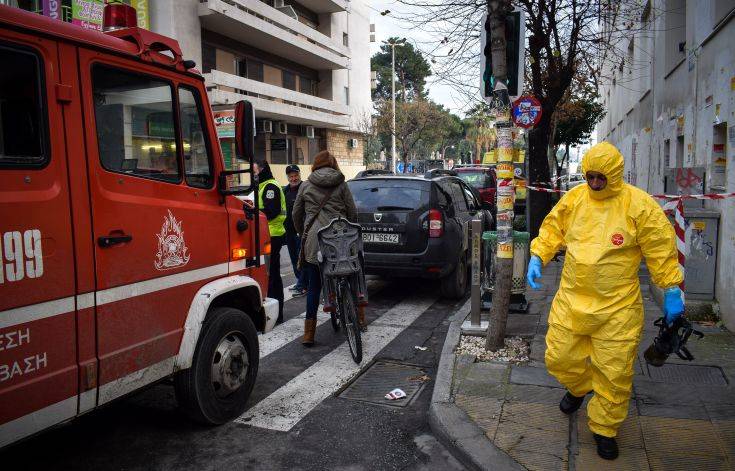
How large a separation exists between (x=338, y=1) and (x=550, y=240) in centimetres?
3314

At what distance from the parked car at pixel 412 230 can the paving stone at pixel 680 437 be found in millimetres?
3929

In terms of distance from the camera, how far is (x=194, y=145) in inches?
152

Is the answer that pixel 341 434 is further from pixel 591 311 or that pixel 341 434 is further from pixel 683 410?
pixel 683 410

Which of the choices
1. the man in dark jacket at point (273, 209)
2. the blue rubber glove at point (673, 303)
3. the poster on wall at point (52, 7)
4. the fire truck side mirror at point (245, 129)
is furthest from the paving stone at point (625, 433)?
the poster on wall at point (52, 7)

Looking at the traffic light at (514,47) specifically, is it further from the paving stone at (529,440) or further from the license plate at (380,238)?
the paving stone at (529,440)

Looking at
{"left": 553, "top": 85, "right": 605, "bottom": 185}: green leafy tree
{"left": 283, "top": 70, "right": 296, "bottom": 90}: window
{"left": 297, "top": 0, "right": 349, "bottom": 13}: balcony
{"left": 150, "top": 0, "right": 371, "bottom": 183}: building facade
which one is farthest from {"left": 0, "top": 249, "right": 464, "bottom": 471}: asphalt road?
{"left": 297, "top": 0, "right": 349, "bottom": 13}: balcony

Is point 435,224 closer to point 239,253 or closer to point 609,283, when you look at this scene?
point 239,253

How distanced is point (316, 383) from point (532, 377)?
1.81 m

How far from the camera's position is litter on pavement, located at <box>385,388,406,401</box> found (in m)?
4.65

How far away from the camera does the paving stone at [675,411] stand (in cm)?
400

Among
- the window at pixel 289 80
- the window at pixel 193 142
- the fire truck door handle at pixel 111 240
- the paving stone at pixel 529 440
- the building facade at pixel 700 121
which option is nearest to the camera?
the fire truck door handle at pixel 111 240

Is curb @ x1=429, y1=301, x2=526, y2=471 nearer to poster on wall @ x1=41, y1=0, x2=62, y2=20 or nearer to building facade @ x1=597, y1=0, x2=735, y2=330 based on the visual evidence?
building facade @ x1=597, y1=0, x2=735, y2=330

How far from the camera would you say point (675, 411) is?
13.4 ft

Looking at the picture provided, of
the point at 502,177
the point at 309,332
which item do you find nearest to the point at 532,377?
the point at 502,177
